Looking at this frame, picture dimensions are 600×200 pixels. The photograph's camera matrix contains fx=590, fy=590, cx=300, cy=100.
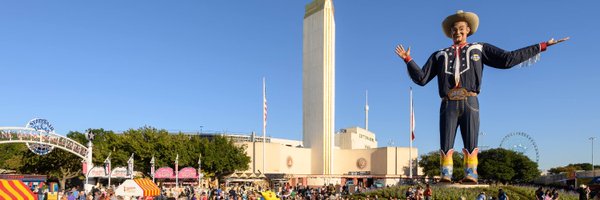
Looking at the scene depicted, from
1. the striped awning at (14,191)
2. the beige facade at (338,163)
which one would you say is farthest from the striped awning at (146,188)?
the beige facade at (338,163)

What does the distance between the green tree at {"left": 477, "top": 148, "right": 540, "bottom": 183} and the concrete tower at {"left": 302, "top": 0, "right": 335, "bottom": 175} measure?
65.2ft

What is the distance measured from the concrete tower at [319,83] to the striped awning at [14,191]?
55194mm

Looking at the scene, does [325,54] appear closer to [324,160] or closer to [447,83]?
[324,160]

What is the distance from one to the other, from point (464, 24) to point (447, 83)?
10.2ft

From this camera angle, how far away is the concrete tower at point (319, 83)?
7000cm

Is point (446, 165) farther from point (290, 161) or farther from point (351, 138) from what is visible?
point (351, 138)

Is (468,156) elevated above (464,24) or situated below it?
below

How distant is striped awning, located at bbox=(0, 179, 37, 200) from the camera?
14516 mm

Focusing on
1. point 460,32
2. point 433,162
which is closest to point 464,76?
point 460,32

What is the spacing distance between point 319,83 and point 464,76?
43.0 metres

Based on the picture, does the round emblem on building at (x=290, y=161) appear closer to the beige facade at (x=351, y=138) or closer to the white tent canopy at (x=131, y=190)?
the beige facade at (x=351, y=138)

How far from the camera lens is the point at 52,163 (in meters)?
59.0

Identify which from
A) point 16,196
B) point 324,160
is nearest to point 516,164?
point 324,160

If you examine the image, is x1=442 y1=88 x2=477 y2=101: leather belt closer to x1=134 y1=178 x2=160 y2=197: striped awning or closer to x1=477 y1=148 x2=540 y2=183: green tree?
x1=134 y1=178 x2=160 y2=197: striped awning
